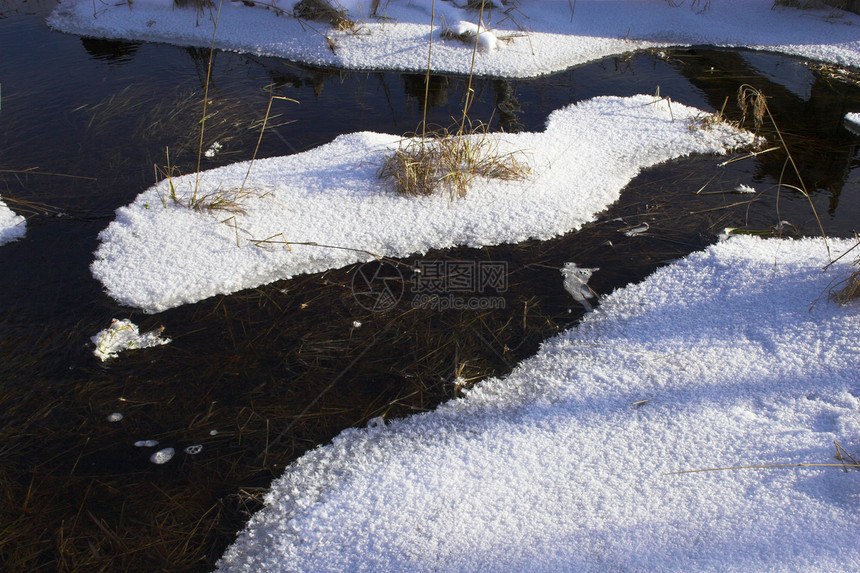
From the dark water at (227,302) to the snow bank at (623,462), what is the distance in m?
0.18

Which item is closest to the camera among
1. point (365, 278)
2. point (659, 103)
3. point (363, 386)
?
point (363, 386)

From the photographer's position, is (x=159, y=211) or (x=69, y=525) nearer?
(x=69, y=525)

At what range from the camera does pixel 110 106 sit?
4.18 meters

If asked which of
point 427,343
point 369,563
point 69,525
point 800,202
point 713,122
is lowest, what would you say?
point 69,525

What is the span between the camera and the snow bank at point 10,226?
3.04 meters

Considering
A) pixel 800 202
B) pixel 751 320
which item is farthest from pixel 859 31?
A: pixel 751 320

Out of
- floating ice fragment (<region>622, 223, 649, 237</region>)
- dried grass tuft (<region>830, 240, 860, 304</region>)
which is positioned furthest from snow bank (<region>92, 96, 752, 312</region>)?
dried grass tuft (<region>830, 240, 860, 304</region>)

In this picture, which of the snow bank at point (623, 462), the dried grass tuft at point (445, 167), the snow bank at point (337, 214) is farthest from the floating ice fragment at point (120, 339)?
the dried grass tuft at point (445, 167)

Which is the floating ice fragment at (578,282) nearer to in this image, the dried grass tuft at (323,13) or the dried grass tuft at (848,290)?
the dried grass tuft at (848,290)

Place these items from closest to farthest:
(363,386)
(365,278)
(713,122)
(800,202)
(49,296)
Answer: (363,386), (49,296), (365,278), (800,202), (713,122)

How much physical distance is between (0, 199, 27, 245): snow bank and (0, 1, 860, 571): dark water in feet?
0.24

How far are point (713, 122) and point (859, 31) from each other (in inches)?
104

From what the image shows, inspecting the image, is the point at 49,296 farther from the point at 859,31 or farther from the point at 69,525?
the point at 859,31

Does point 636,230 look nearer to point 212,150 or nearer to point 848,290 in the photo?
point 848,290
